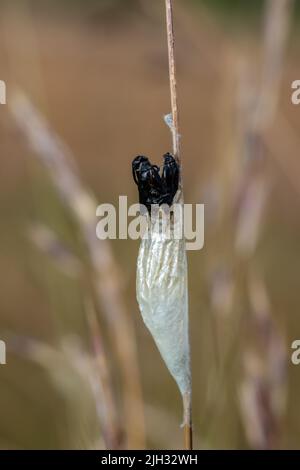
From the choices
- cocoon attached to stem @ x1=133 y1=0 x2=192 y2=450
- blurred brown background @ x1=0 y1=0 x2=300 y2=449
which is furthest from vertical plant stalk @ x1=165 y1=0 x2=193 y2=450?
blurred brown background @ x1=0 y1=0 x2=300 y2=449

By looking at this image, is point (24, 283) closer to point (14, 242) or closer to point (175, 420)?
point (14, 242)

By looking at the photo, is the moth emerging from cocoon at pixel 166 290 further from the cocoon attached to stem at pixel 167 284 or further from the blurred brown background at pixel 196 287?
the blurred brown background at pixel 196 287

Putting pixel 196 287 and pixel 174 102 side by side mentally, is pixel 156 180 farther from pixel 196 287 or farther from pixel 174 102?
pixel 196 287

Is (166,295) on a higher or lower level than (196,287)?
lower

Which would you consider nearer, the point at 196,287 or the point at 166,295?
the point at 166,295

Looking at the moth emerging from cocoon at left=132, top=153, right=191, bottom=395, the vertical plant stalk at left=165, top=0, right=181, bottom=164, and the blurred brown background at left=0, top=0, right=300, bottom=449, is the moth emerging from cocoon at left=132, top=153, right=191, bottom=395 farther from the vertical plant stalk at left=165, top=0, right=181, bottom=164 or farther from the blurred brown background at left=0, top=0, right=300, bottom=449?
the blurred brown background at left=0, top=0, right=300, bottom=449

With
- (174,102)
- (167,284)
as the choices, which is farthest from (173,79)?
(167,284)
